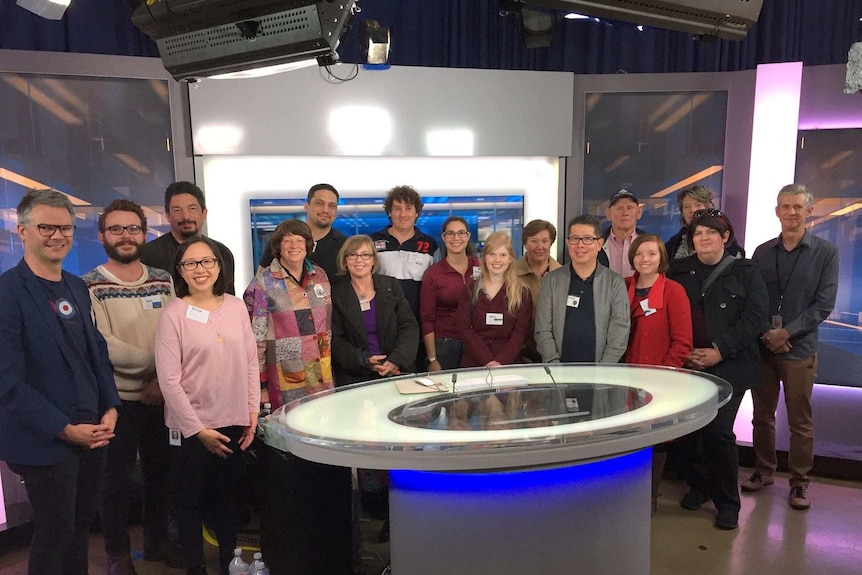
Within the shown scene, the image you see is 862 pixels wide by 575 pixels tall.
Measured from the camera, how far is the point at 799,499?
3352 mm

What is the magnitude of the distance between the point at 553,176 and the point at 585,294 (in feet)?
5.91

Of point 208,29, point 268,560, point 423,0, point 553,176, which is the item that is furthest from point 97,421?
point 423,0

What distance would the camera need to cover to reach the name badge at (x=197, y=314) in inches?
91.7

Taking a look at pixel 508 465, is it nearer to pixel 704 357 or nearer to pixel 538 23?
pixel 704 357

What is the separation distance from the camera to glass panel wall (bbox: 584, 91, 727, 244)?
4.20 meters

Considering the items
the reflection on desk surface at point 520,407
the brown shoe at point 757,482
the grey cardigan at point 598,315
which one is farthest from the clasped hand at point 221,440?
the brown shoe at point 757,482

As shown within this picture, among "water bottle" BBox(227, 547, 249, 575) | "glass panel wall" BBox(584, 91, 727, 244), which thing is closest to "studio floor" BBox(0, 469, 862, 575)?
"water bottle" BBox(227, 547, 249, 575)

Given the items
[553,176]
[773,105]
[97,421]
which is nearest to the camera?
[97,421]

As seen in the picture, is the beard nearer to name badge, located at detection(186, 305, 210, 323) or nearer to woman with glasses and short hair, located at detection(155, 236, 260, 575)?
woman with glasses and short hair, located at detection(155, 236, 260, 575)

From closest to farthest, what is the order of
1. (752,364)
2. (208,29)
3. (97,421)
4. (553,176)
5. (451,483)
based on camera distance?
(451,483), (97,421), (208,29), (752,364), (553,176)

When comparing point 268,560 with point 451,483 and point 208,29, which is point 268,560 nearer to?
point 451,483

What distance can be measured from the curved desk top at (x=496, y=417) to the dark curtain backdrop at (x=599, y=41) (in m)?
3.36

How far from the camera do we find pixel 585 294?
291 cm

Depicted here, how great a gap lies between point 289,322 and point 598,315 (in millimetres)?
1575
